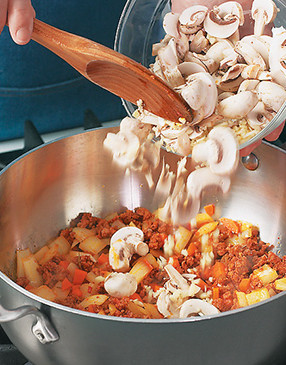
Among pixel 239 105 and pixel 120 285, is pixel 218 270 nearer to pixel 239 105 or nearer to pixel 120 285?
pixel 120 285

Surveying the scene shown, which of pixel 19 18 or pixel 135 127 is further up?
pixel 19 18

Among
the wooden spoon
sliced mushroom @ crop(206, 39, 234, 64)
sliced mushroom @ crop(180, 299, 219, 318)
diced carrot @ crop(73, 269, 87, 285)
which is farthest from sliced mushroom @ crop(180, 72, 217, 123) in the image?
diced carrot @ crop(73, 269, 87, 285)

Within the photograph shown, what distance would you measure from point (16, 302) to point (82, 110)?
Answer: 4.16 feet

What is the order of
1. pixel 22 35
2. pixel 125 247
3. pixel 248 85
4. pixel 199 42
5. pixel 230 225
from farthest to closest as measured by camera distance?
pixel 230 225, pixel 125 247, pixel 199 42, pixel 248 85, pixel 22 35

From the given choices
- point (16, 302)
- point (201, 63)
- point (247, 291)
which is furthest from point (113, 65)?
point (247, 291)

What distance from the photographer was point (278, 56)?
109 centimetres

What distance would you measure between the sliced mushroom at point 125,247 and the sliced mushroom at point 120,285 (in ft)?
0.36

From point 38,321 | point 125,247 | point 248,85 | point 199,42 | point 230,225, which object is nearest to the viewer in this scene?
point 38,321

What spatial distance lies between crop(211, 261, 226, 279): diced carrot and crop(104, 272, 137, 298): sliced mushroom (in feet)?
0.82

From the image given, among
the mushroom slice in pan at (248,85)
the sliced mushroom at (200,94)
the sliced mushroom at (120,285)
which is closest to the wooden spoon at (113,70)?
the sliced mushroom at (200,94)

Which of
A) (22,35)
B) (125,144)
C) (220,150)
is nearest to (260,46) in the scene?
(220,150)

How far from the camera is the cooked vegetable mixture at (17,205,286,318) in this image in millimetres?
1174

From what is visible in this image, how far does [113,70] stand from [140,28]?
27 centimetres

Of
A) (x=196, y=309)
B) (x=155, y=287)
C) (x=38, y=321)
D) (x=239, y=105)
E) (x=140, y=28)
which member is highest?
(x=140, y=28)
